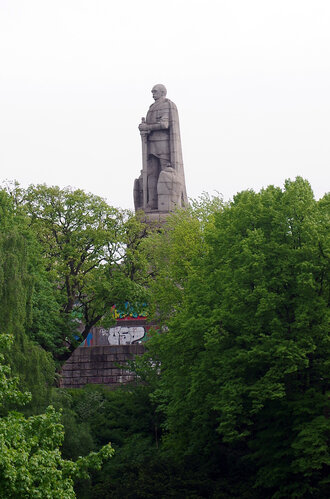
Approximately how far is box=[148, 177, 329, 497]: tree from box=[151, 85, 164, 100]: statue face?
2759cm

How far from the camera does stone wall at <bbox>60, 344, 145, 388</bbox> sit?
47.8m

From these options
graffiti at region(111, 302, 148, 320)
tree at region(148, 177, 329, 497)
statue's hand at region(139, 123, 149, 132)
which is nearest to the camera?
tree at region(148, 177, 329, 497)

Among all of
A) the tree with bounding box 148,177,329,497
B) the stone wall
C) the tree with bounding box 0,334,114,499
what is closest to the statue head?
the stone wall

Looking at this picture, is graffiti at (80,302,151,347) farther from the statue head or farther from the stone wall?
the statue head

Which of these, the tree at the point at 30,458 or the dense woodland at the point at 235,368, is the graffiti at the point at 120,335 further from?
the tree at the point at 30,458

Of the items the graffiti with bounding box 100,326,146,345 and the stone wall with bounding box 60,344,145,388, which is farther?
the graffiti with bounding box 100,326,146,345

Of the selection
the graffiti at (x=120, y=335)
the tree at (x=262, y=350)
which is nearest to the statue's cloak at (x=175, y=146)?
the graffiti at (x=120, y=335)

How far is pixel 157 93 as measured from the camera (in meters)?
60.0

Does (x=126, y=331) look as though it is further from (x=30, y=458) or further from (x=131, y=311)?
(x=30, y=458)

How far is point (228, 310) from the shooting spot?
30734mm

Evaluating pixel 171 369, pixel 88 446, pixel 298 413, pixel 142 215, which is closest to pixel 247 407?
pixel 298 413

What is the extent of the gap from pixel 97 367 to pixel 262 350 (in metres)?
20.5

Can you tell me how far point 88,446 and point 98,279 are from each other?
15.2m

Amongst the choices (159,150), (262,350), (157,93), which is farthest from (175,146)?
(262,350)
